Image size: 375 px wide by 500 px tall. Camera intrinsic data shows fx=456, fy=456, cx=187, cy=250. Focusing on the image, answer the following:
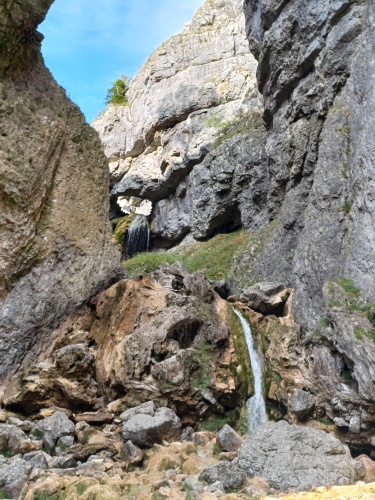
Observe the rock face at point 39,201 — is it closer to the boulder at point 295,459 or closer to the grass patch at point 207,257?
the boulder at point 295,459

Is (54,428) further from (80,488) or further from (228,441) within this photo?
(228,441)

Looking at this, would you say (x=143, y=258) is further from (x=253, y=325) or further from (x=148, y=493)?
(x=148, y=493)

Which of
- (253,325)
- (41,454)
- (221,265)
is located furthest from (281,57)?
(41,454)

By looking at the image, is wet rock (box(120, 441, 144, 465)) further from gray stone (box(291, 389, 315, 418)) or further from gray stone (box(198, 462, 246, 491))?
gray stone (box(291, 389, 315, 418))

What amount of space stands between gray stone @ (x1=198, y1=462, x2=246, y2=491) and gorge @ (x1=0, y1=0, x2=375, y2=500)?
0.14ft

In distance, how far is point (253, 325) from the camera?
56.5ft

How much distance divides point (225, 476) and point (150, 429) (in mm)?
2950

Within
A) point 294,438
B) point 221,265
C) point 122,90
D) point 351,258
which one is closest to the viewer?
point 294,438

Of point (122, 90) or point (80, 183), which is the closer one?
point (80, 183)

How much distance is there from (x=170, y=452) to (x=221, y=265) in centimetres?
1763

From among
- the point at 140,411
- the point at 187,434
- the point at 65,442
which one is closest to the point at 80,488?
the point at 65,442

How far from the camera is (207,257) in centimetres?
2947

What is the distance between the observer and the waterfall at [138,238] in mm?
39781

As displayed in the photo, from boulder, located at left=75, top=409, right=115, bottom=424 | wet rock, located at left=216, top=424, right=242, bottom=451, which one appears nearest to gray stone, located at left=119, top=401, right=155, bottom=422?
boulder, located at left=75, top=409, right=115, bottom=424
